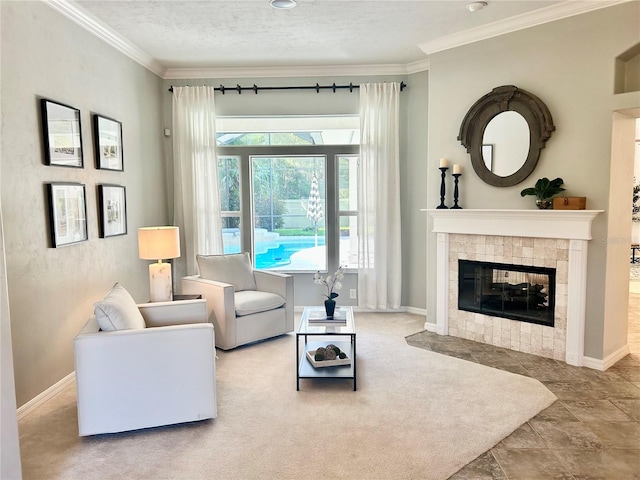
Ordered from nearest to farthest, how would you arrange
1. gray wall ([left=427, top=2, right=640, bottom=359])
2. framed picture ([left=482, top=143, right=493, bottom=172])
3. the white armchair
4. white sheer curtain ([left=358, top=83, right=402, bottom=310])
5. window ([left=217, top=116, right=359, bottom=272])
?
gray wall ([left=427, top=2, right=640, bottom=359]) < the white armchair < framed picture ([left=482, top=143, right=493, bottom=172]) < white sheer curtain ([left=358, top=83, right=402, bottom=310]) < window ([left=217, top=116, right=359, bottom=272])

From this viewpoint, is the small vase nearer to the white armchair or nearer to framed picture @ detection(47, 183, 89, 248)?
the white armchair

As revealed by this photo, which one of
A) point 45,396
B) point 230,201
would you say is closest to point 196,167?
point 230,201

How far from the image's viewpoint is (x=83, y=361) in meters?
2.59

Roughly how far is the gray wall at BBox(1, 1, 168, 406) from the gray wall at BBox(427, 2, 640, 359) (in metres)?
3.35

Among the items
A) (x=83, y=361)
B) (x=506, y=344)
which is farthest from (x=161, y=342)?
(x=506, y=344)

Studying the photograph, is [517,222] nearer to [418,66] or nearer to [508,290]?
[508,290]

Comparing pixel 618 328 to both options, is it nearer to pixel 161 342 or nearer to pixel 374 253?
pixel 374 253

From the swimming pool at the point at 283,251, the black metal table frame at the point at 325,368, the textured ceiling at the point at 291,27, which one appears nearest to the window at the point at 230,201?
the swimming pool at the point at 283,251

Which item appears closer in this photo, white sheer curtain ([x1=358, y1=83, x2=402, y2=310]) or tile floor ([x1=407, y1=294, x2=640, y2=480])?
tile floor ([x1=407, y1=294, x2=640, y2=480])

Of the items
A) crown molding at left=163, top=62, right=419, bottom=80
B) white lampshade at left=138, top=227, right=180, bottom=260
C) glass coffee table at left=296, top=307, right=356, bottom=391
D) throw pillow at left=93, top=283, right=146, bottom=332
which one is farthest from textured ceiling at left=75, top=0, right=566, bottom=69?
glass coffee table at left=296, top=307, right=356, bottom=391

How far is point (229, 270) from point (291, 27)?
2.38m

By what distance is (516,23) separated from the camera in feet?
12.9

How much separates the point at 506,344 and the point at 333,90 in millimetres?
3327

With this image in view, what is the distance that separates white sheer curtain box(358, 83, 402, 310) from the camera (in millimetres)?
5262
